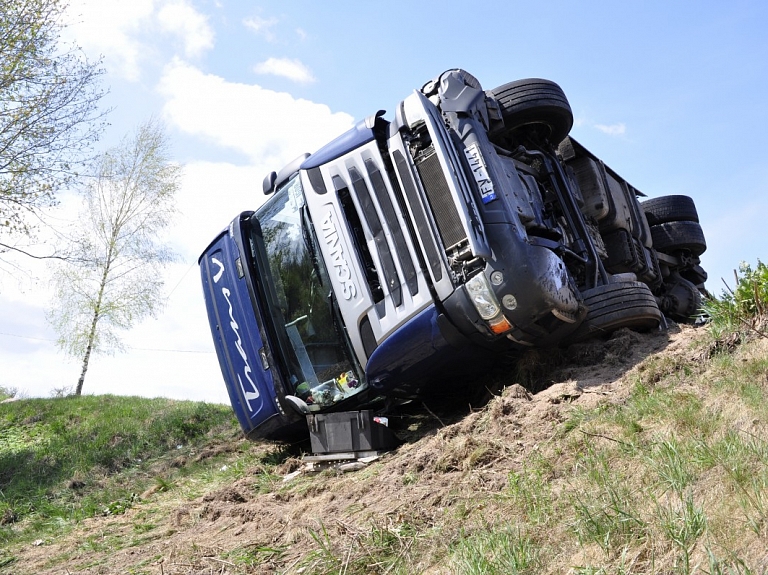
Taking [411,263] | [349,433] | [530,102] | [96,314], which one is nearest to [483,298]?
[411,263]

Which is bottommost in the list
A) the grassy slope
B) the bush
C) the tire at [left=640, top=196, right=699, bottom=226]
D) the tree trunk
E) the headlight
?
the grassy slope

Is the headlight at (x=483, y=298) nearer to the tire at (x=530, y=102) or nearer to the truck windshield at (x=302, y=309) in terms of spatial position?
the truck windshield at (x=302, y=309)

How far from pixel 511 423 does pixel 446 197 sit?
1.60m

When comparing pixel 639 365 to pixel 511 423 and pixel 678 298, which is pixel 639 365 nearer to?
pixel 511 423

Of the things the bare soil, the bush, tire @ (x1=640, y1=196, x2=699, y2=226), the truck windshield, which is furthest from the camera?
tire @ (x1=640, y1=196, x2=699, y2=226)

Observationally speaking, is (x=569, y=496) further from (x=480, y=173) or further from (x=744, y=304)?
(x=480, y=173)

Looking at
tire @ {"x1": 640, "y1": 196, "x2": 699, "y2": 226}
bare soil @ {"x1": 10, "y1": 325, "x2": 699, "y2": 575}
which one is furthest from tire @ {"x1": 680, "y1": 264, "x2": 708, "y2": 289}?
bare soil @ {"x1": 10, "y1": 325, "x2": 699, "y2": 575}

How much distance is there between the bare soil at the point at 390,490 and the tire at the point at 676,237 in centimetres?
334

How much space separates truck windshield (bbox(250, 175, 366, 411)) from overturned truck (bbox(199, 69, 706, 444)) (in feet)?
0.04

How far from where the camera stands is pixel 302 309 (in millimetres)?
5656

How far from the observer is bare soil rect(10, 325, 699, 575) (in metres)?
3.42

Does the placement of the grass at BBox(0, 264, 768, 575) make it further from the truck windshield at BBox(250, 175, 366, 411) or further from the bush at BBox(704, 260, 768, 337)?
the truck windshield at BBox(250, 175, 366, 411)

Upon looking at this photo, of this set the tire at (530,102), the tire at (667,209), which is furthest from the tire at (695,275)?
the tire at (530,102)

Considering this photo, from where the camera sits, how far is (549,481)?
10.4 feet
